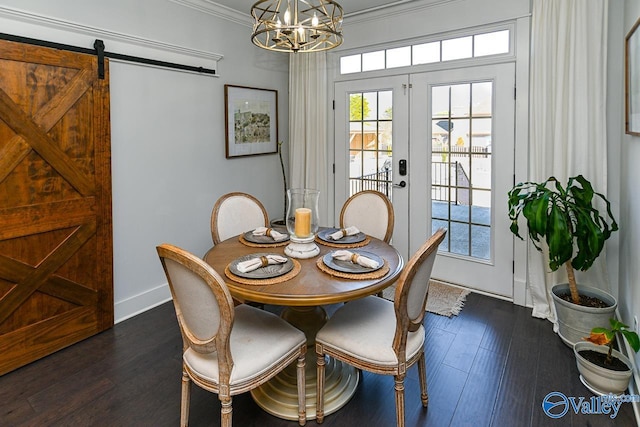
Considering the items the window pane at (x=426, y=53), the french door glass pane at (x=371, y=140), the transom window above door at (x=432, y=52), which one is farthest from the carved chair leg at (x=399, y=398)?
the window pane at (x=426, y=53)

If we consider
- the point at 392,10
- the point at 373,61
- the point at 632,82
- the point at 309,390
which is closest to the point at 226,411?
the point at 309,390

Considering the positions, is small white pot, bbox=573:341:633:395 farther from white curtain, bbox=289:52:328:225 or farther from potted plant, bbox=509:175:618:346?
white curtain, bbox=289:52:328:225

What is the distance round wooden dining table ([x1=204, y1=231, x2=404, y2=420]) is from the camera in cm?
173

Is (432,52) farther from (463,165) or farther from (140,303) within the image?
(140,303)

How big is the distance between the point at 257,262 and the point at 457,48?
278cm

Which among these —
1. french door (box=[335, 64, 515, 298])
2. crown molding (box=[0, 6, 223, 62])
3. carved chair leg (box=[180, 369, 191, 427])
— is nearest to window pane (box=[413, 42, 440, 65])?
french door (box=[335, 64, 515, 298])

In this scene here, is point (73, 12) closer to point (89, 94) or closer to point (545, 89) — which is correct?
point (89, 94)

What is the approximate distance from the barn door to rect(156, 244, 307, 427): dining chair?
141cm

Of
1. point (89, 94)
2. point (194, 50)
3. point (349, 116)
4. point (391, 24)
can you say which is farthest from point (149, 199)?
point (391, 24)

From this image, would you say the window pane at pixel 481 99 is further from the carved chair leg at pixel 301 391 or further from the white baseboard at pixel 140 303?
the white baseboard at pixel 140 303

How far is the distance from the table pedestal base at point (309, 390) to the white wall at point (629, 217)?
1610mm

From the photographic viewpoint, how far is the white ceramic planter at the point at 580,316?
2.46m

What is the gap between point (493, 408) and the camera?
6.67 feet

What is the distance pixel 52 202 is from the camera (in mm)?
2549
